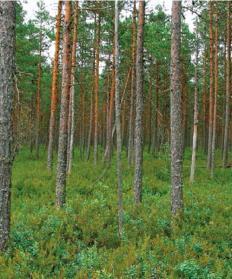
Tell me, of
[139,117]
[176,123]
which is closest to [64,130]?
[139,117]

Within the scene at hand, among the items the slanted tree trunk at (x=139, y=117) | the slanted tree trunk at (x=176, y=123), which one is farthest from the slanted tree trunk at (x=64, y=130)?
the slanted tree trunk at (x=176, y=123)

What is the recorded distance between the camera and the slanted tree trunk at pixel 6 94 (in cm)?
784

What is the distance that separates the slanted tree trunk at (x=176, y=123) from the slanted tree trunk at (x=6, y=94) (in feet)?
15.2

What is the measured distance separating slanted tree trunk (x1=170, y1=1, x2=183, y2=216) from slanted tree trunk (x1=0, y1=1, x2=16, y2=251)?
4.62 metres

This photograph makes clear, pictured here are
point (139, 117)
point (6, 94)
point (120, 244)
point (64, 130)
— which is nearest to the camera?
point (6, 94)

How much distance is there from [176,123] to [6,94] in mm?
4803

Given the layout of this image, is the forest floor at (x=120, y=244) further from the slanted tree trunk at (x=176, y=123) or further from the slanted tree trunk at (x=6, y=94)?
the slanted tree trunk at (x=6, y=94)

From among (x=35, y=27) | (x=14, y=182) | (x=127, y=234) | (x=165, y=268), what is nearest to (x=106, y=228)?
(x=127, y=234)

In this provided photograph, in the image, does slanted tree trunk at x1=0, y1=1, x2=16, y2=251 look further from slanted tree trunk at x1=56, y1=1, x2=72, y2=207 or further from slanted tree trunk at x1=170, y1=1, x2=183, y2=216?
slanted tree trunk at x1=170, y1=1, x2=183, y2=216

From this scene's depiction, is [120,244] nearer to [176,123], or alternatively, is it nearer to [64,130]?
[176,123]

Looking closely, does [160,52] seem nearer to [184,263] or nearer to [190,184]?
[190,184]

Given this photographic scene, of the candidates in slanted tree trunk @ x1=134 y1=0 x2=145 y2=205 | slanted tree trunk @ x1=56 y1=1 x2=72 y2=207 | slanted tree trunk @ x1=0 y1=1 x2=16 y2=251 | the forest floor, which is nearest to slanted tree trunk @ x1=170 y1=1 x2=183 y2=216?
the forest floor

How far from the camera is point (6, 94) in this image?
310 inches

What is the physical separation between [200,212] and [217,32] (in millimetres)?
16912
